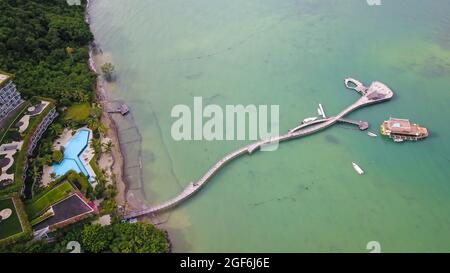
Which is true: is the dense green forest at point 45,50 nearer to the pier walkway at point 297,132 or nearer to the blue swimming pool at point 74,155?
the blue swimming pool at point 74,155

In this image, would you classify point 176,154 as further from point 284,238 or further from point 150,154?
point 284,238

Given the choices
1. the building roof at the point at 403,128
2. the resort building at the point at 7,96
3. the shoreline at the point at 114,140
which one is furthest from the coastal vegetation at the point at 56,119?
the building roof at the point at 403,128

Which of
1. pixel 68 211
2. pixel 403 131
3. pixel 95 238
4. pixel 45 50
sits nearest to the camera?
pixel 95 238

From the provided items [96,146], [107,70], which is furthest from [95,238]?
[107,70]

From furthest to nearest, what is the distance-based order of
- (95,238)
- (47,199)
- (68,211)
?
1. (47,199)
2. (68,211)
3. (95,238)

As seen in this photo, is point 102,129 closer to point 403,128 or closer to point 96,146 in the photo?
point 96,146

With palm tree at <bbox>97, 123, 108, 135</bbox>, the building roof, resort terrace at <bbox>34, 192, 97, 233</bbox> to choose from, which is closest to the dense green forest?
palm tree at <bbox>97, 123, 108, 135</bbox>

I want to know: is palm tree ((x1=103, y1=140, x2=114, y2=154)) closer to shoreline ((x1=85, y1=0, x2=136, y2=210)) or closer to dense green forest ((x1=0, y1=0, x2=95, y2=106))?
shoreline ((x1=85, y1=0, x2=136, y2=210))
